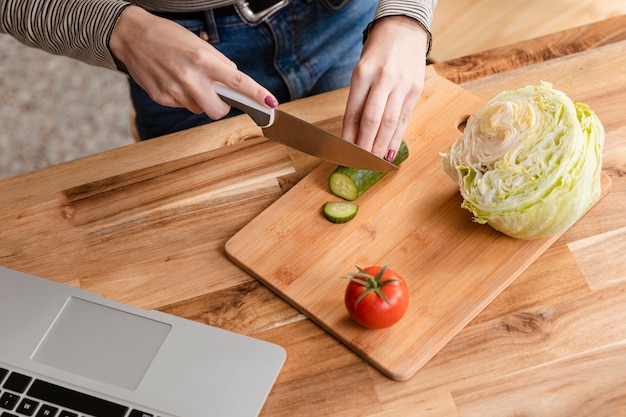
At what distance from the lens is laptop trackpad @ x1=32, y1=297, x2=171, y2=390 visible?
1.43m

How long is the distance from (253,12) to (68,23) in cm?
53

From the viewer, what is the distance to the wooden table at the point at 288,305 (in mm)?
1378

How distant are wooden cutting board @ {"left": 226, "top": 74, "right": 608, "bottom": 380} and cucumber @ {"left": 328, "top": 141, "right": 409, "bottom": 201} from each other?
25 mm

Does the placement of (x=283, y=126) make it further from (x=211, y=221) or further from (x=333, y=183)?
(x=211, y=221)

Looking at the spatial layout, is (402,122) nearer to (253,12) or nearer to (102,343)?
(253,12)

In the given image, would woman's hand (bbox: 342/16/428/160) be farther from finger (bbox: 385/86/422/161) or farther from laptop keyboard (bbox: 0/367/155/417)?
laptop keyboard (bbox: 0/367/155/417)

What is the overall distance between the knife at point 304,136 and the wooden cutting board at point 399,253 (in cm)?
7

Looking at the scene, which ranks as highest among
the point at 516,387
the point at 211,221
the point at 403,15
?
the point at 403,15

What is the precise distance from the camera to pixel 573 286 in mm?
1483

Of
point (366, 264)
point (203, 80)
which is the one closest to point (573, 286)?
point (366, 264)

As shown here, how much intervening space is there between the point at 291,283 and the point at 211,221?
30cm

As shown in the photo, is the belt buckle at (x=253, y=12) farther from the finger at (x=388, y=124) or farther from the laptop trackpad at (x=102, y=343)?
the laptop trackpad at (x=102, y=343)

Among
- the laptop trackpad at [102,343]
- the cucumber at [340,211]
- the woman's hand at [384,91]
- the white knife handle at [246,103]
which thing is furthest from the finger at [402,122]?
the laptop trackpad at [102,343]

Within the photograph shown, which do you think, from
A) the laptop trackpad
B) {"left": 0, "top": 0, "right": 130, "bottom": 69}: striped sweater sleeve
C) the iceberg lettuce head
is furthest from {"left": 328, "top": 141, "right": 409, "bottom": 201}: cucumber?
{"left": 0, "top": 0, "right": 130, "bottom": 69}: striped sweater sleeve
